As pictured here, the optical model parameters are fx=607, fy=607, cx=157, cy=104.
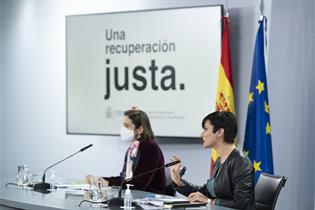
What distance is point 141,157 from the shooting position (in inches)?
186

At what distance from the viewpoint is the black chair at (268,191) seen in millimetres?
3691

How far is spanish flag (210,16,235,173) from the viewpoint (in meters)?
5.46

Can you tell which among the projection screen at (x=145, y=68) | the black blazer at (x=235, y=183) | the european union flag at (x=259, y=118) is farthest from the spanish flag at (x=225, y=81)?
the black blazer at (x=235, y=183)

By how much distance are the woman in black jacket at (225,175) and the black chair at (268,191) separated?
0.11m

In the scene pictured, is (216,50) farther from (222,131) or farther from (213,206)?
(213,206)

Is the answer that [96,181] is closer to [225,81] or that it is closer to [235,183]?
[235,183]

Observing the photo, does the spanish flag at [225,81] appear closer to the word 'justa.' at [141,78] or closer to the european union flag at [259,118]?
the european union flag at [259,118]

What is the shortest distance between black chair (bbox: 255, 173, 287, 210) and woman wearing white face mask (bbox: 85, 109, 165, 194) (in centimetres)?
101

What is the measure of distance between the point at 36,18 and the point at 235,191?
4234 mm

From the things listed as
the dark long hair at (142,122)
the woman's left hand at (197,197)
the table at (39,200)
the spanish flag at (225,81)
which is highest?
the spanish flag at (225,81)

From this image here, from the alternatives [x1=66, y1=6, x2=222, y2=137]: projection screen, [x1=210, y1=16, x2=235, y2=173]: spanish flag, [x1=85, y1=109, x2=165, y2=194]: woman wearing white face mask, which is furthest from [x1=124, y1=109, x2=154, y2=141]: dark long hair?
[x1=66, y1=6, x2=222, y2=137]: projection screen

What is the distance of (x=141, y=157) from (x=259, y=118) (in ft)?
3.66

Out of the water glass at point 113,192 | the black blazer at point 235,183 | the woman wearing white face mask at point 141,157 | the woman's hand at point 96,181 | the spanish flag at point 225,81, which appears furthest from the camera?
the spanish flag at point 225,81

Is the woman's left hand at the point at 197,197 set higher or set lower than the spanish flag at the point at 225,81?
lower
